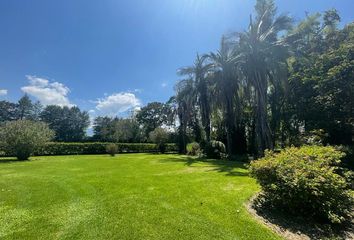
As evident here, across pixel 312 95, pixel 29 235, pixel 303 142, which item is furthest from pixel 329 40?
pixel 29 235

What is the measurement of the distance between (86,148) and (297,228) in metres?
31.4

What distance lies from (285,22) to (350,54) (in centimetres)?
555

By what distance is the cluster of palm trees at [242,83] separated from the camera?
62.0 feet

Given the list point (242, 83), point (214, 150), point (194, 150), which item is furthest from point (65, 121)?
point (242, 83)

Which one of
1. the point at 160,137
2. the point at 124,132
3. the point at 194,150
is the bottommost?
the point at 194,150

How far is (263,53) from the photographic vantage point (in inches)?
739

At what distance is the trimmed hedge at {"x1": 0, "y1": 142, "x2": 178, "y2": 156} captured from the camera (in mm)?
29766

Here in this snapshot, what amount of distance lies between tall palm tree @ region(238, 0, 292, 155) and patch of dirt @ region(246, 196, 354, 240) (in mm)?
12544

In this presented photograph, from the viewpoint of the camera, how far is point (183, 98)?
29516 mm

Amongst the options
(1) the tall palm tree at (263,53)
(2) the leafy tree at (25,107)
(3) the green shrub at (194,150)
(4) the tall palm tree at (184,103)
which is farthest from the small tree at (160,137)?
(2) the leafy tree at (25,107)

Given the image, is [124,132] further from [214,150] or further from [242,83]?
[242,83]

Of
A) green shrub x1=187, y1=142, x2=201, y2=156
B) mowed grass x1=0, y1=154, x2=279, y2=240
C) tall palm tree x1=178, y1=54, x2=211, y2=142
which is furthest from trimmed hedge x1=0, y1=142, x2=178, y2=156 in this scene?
mowed grass x1=0, y1=154, x2=279, y2=240

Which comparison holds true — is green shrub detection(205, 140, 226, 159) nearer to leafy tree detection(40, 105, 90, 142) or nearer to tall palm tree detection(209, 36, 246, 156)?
tall palm tree detection(209, 36, 246, 156)

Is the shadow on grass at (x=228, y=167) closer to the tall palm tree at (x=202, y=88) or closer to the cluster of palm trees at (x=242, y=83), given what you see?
the cluster of palm trees at (x=242, y=83)
